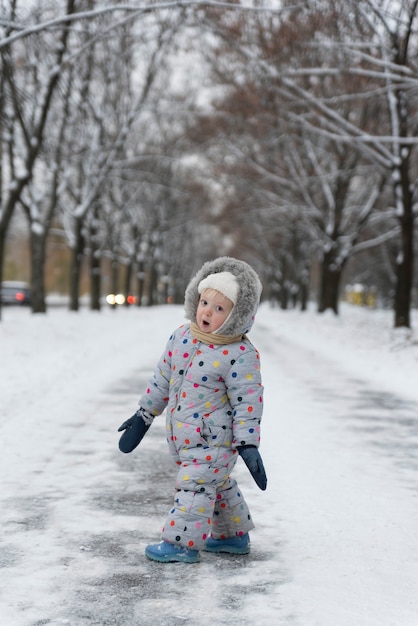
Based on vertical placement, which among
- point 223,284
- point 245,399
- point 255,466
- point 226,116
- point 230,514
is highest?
point 226,116

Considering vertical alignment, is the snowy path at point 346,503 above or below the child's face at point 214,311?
below

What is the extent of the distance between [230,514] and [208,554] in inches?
10.1

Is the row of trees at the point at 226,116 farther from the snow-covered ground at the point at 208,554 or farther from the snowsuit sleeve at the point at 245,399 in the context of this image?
the snowsuit sleeve at the point at 245,399

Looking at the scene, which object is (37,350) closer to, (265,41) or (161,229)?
(265,41)

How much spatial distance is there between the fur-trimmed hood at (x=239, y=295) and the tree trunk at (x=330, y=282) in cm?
2894

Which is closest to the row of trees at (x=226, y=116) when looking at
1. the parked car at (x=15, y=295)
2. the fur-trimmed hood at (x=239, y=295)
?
the parked car at (x=15, y=295)

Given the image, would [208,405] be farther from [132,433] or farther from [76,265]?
[76,265]

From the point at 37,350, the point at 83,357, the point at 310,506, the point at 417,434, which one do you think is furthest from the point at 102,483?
the point at 37,350

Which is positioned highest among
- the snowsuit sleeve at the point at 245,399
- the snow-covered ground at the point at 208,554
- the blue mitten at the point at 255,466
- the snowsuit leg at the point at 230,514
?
the snowsuit sleeve at the point at 245,399

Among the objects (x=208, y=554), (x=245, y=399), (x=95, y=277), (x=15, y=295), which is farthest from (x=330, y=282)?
(x=245, y=399)

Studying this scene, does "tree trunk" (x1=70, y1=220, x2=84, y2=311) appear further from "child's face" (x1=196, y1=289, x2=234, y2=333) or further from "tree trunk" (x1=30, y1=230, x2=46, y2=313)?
"child's face" (x1=196, y1=289, x2=234, y2=333)

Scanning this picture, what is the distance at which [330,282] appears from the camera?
3369cm

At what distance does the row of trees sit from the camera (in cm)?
1484

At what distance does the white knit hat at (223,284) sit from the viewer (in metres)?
3.79
